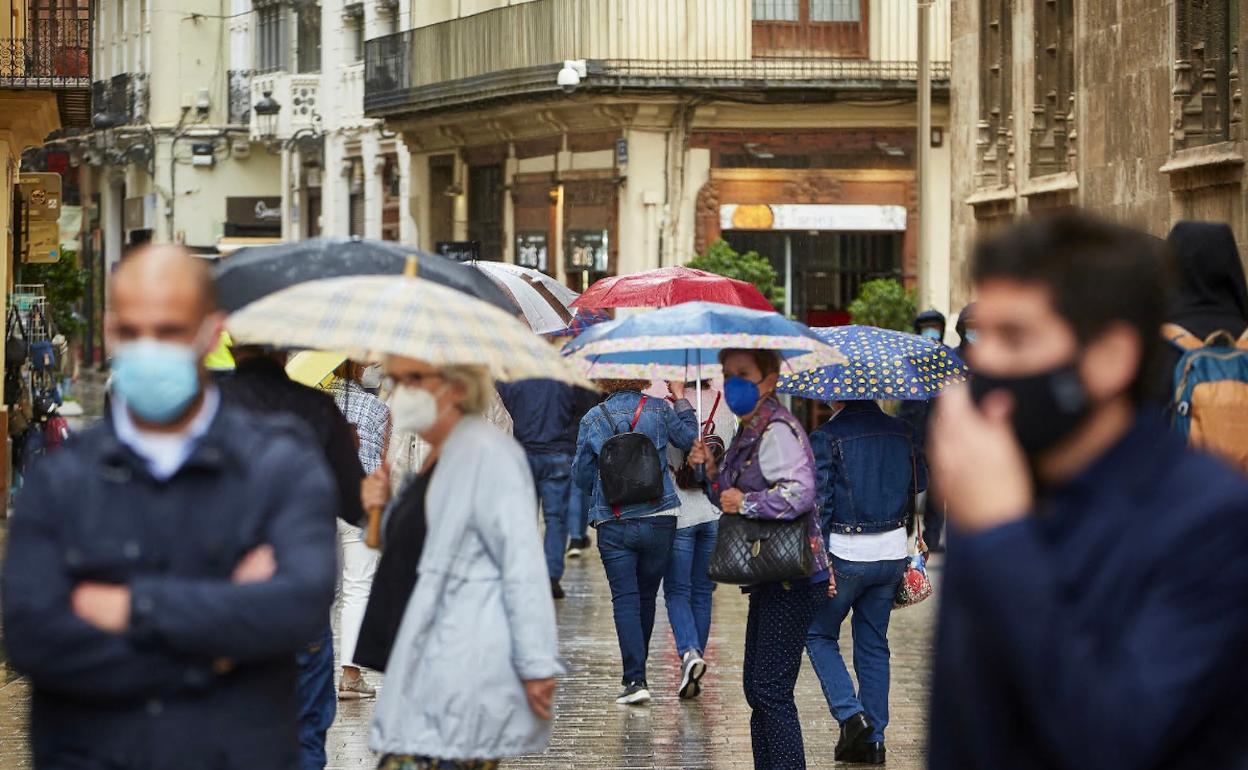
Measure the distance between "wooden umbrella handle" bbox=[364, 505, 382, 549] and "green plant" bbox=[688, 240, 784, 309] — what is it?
74.5 ft

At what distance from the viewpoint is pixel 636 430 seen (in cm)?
1194

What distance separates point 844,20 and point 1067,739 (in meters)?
30.6

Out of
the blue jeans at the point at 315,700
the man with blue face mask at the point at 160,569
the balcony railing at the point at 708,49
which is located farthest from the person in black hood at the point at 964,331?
the balcony railing at the point at 708,49

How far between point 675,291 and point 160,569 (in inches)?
389

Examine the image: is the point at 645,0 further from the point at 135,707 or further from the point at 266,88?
the point at 135,707

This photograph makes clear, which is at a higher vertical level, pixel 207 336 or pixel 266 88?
pixel 266 88

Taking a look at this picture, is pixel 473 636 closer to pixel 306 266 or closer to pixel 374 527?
pixel 374 527

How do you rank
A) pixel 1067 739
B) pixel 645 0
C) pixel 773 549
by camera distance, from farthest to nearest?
pixel 645 0 < pixel 773 549 < pixel 1067 739

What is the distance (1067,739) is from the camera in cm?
303

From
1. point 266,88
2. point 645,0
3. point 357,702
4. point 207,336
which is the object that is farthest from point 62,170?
point 207,336

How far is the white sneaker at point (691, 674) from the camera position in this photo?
12.0 meters

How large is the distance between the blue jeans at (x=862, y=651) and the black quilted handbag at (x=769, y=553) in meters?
1.30

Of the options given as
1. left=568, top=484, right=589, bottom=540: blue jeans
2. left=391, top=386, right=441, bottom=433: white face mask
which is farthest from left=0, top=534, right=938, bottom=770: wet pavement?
left=568, top=484, right=589, bottom=540: blue jeans

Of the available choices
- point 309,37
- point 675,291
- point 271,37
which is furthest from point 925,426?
point 271,37
